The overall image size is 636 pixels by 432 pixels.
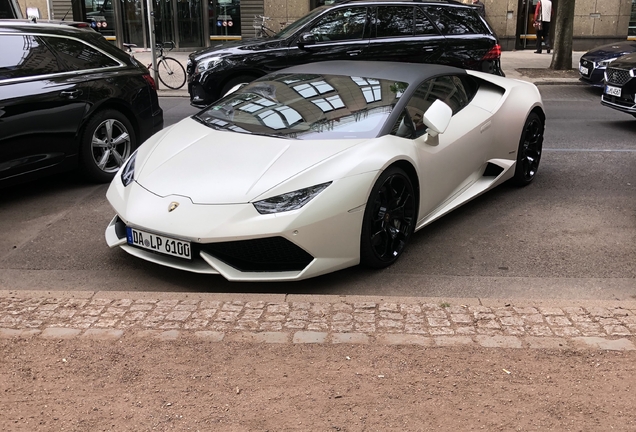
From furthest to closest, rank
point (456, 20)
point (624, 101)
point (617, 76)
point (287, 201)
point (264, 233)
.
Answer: point (456, 20)
point (617, 76)
point (624, 101)
point (287, 201)
point (264, 233)

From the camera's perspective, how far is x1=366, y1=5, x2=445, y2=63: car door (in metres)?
10.6

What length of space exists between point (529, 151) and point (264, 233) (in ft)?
12.1

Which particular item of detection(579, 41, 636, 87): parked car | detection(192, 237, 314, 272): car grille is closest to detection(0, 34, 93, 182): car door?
detection(192, 237, 314, 272): car grille

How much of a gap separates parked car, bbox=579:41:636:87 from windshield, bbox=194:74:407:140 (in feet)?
29.6

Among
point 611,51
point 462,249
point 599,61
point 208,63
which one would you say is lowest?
point 462,249

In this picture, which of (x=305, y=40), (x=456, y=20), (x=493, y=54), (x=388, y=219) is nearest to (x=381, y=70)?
(x=388, y=219)

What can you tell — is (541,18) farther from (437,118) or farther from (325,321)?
(325,321)

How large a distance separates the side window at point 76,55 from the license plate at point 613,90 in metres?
7.14

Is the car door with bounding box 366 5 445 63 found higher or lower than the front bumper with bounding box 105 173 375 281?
higher

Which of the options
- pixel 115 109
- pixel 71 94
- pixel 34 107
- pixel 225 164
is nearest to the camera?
pixel 225 164

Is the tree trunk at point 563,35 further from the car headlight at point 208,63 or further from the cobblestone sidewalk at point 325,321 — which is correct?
the cobblestone sidewalk at point 325,321

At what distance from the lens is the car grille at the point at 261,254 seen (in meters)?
4.23

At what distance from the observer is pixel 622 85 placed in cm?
987

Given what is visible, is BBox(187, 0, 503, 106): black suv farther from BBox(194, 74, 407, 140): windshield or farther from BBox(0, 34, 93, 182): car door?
BBox(194, 74, 407, 140): windshield
